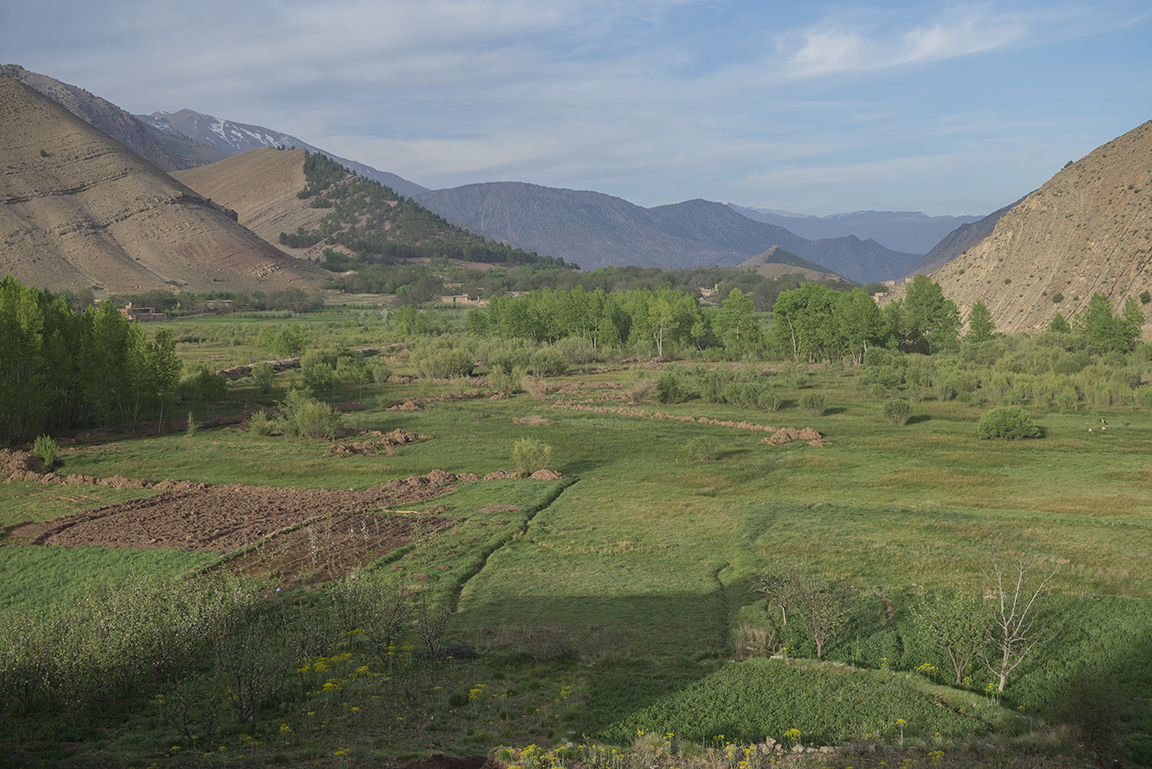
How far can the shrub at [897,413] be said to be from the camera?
1560 inches

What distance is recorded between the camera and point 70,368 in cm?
3612

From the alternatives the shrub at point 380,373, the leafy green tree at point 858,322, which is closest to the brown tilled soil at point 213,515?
the shrub at point 380,373

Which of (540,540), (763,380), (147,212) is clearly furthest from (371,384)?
(147,212)

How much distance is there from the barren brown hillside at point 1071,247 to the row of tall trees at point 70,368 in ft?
261

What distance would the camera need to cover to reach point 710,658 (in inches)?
516

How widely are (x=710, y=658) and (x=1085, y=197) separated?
3790 inches

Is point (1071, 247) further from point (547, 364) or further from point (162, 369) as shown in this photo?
point (162, 369)

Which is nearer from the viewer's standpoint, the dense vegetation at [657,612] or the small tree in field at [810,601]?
the dense vegetation at [657,612]

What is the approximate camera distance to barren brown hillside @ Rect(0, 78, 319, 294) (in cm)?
12800

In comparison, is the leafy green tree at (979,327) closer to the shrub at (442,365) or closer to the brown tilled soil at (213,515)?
the shrub at (442,365)

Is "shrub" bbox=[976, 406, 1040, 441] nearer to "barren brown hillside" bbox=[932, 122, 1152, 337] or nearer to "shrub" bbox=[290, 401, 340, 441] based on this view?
"shrub" bbox=[290, 401, 340, 441]

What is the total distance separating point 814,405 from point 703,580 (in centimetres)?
2893

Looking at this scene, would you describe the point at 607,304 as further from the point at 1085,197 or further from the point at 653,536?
the point at 653,536

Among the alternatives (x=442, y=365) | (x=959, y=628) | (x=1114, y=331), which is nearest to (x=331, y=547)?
(x=959, y=628)
